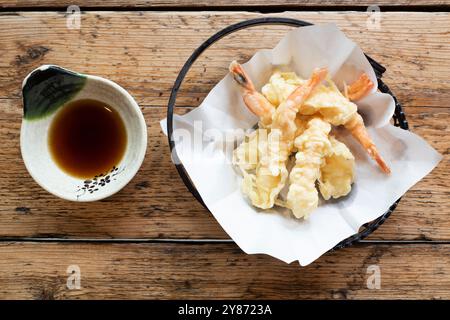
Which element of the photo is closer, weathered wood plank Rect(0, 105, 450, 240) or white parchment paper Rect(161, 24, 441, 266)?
white parchment paper Rect(161, 24, 441, 266)

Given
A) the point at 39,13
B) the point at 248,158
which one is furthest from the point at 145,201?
the point at 39,13

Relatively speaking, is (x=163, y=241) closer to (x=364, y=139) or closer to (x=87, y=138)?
(x=87, y=138)

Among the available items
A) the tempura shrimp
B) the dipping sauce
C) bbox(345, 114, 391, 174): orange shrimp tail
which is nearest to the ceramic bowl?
the dipping sauce

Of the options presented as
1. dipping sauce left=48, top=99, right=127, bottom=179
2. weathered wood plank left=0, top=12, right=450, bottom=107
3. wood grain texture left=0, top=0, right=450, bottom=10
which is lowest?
dipping sauce left=48, top=99, right=127, bottom=179

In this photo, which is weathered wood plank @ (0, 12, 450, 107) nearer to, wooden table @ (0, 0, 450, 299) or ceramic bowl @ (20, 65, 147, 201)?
wooden table @ (0, 0, 450, 299)

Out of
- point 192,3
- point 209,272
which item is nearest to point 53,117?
point 192,3
